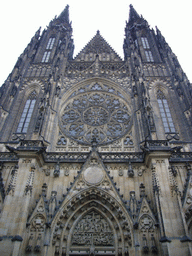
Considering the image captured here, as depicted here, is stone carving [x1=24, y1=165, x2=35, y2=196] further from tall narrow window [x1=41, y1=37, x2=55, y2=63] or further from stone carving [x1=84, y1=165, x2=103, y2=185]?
tall narrow window [x1=41, y1=37, x2=55, y2=63]

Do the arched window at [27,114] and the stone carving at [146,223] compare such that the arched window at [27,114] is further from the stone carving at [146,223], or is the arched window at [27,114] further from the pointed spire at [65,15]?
the pointed spire at [65,15]

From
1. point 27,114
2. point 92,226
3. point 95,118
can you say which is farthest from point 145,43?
point 92,226

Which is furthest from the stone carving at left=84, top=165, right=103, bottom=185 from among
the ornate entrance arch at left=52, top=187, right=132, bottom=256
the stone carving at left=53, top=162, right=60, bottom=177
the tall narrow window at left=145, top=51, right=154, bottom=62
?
the tall narrow window at left=145, top=51, right=154, bottom=62

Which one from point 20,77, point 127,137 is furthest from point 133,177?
point 20,77

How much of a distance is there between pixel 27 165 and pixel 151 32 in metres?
19.2

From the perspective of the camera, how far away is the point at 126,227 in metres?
9.77

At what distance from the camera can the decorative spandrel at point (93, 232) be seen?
9.98 meters

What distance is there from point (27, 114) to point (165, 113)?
32.3 ft

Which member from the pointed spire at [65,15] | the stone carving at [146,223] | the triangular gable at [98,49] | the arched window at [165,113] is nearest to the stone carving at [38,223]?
the stone carving at [146,223]

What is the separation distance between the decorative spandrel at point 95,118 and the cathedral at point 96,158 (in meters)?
0.07

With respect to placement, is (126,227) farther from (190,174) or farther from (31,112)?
(31,112)

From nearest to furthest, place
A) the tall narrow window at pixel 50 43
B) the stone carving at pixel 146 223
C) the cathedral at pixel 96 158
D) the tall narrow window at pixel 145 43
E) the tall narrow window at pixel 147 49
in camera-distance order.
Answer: the cathedral at pixel 96 158, the stone carving at pixel 146 223, the tall narrow window at pixel 147 49, the tall narrow window at pixel 145 43, the tall narrow window at pixel 50 43

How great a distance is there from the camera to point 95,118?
15195 mm

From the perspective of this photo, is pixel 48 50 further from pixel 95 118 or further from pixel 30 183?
pixel 30 183
